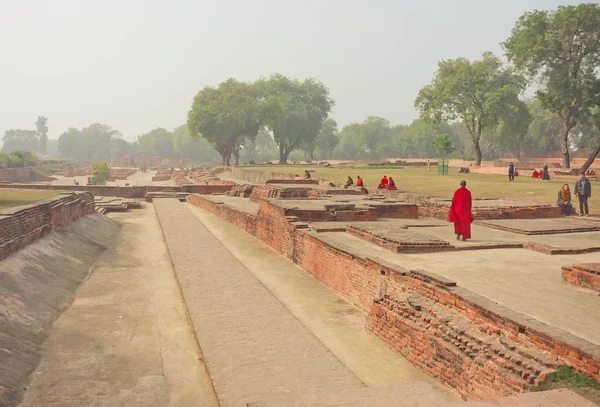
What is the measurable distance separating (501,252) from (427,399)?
437 cm

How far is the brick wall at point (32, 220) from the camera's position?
8.11m

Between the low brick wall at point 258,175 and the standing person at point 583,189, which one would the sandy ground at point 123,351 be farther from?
the low brick wall at point 258,175

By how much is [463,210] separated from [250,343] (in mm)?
4557

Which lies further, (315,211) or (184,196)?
(184,196)

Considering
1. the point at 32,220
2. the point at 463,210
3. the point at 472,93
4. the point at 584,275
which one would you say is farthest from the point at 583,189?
the point at 472,93

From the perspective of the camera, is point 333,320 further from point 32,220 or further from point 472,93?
point 472,93

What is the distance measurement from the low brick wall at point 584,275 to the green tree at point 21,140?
159733mm

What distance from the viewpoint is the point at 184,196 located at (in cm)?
2516

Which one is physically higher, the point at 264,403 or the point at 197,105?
the point at 197,105

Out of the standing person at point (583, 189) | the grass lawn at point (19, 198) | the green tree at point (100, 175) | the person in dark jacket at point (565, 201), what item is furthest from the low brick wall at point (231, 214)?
the green tree at point (100, 175)

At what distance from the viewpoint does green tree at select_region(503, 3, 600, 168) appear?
25266 mm

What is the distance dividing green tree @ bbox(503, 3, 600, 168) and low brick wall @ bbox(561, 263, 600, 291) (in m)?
23.1

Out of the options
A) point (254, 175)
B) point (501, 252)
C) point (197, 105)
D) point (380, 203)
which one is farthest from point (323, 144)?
point (501, 252)

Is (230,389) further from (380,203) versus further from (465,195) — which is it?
(380,203)
